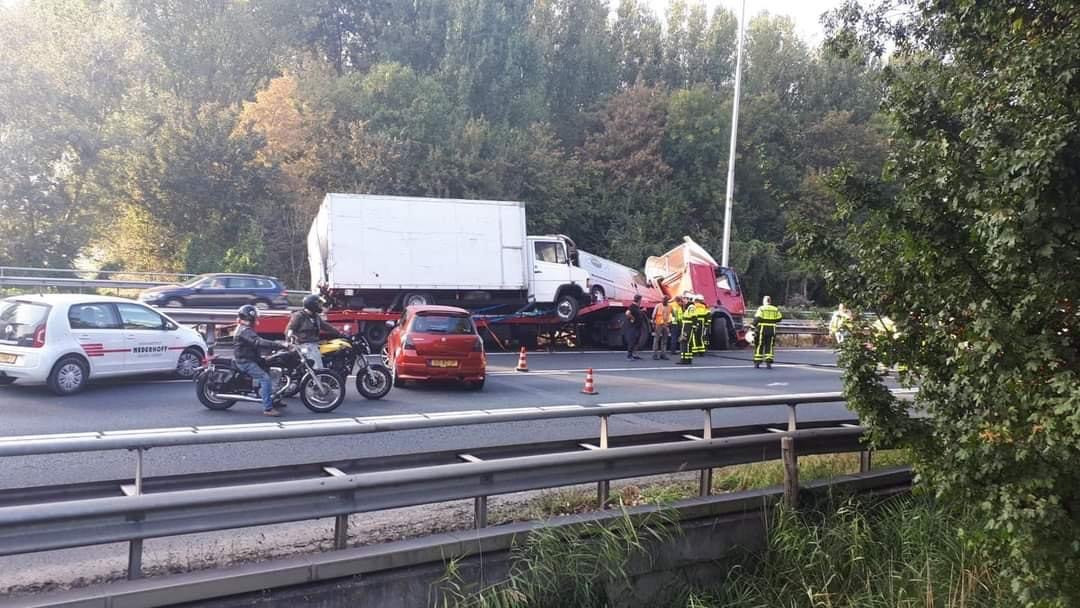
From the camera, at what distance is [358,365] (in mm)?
11992

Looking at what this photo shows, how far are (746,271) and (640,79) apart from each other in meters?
13.7

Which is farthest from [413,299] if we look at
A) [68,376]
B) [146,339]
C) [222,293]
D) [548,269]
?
[68,376]

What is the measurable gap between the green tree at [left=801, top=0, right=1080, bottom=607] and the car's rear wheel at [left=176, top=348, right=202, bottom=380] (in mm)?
10643

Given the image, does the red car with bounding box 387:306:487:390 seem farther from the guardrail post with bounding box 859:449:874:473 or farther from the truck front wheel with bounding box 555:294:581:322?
the truck front wheel with bounding box 555:294:581:322

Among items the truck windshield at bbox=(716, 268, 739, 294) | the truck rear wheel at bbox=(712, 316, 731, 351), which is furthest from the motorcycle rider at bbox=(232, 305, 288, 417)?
the truck windshield at bbox=(716, 268, 739, 294)

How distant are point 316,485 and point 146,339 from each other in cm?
911

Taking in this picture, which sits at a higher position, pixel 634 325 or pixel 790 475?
pixel 634 325

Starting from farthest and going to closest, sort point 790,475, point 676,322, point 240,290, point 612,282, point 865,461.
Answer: point 240,290, point 612,282, point 676,322, point 865,461, point 790,475

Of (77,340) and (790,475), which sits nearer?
(790,475)

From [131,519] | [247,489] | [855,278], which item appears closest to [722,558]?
[855,278]

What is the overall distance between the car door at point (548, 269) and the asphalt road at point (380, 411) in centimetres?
312

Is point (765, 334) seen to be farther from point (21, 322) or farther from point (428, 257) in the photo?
point (21, 322)

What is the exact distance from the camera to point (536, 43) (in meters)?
45.3

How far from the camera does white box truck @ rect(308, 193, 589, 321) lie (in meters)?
18.5
